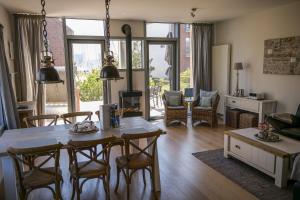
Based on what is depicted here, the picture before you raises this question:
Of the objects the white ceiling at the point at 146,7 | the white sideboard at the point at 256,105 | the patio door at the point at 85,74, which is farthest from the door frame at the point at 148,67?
the white sideboard at the point at 256,105

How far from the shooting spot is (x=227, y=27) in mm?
6344

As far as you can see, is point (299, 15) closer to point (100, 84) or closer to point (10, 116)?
point (100, 84)

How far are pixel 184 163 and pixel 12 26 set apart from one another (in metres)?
4.44

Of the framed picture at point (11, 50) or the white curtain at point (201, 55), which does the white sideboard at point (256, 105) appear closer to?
the white curtain at point (201, 55)

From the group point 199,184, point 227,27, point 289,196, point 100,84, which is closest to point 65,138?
point 199,184

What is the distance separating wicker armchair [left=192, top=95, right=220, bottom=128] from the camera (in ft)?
19.0

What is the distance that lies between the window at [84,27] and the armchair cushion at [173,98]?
2.24m

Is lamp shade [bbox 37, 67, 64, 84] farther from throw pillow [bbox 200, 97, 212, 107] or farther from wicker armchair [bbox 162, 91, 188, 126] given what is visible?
throw pillow [bbox 200, 97, 212, 107]

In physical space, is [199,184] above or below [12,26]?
below

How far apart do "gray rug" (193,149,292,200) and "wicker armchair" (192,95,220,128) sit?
1.65 metres

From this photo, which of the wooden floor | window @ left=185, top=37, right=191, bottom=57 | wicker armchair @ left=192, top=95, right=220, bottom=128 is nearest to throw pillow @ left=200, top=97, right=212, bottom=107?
wicker armchair @ left=192, top=95, right=220, bottom=128

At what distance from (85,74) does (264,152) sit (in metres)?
4.42

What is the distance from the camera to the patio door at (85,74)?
5852 mm

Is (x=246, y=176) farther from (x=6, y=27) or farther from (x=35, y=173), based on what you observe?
(x=6, y=27)
